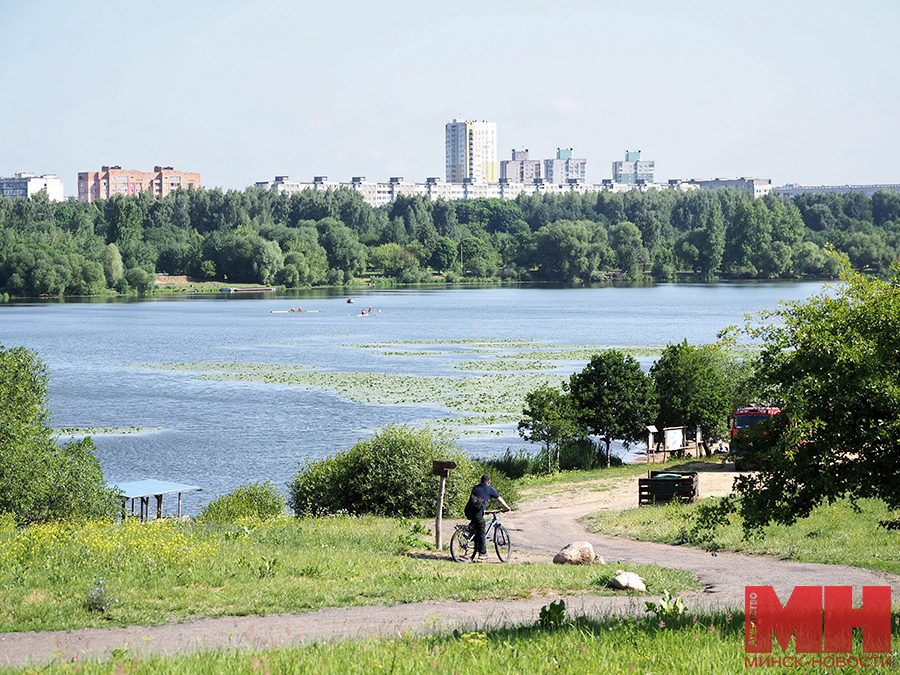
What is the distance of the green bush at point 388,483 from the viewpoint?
2467cm

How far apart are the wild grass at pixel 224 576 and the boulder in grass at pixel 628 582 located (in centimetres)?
17

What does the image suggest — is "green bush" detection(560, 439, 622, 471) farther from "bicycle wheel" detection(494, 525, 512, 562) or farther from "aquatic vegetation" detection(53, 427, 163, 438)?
"aquatic vegetation" detection(53, 427, 163, 438)

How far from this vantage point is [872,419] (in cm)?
1171

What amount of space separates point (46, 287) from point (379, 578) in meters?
135

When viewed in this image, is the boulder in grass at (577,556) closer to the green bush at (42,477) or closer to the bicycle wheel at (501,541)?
the bicycle wheel at (501,541)

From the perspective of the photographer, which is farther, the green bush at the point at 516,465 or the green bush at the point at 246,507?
the green bush at the point at 516,465

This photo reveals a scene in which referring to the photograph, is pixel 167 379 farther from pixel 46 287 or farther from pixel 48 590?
pixel 46 287

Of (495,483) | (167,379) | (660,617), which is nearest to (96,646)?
(660,617)

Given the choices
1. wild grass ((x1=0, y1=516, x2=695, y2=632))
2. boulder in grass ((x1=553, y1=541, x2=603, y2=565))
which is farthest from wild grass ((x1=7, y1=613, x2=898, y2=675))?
boulder in grass ((x1=553, y1=541, x2=603, y2=565))

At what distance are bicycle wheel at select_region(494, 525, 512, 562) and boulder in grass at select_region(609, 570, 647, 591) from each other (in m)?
3.66

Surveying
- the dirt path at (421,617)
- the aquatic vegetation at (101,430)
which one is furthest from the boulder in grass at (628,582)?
the aquatic vegetation at (101,430)

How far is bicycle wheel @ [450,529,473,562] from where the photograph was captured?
18344mm

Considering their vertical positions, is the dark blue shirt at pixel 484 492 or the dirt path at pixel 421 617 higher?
the dark blue shirt at pixel 484 492

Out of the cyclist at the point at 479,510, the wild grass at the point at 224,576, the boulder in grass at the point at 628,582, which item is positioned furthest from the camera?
the cyclist at the point at 479,510
